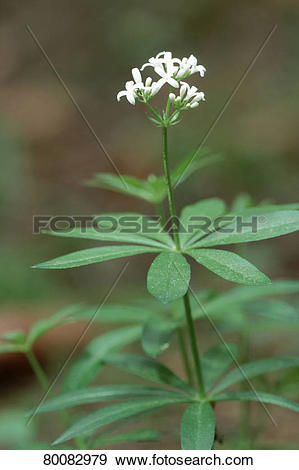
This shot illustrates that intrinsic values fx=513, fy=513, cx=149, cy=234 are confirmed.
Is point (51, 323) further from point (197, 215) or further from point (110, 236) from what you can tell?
point (197, 215)

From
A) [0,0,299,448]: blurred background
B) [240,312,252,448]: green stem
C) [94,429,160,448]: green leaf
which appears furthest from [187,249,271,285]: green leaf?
[0,0,299,448]: blurred background

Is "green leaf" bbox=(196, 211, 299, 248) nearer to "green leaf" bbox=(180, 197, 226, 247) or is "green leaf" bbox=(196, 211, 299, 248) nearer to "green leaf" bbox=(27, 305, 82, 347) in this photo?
"green leaf" bbox=(180, 197, 226, 247)

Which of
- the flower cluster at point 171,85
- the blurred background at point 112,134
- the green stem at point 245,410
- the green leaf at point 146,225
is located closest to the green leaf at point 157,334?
the green leaf at point 146,225

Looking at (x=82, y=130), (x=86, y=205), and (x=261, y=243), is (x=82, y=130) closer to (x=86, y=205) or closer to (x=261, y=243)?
(x=86, y=205)

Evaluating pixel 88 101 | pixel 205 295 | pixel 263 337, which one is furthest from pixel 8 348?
pixel 88 101

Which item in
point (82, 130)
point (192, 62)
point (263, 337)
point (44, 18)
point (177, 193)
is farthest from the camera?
point (44, 18)

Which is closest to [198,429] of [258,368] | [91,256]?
[258,368]
